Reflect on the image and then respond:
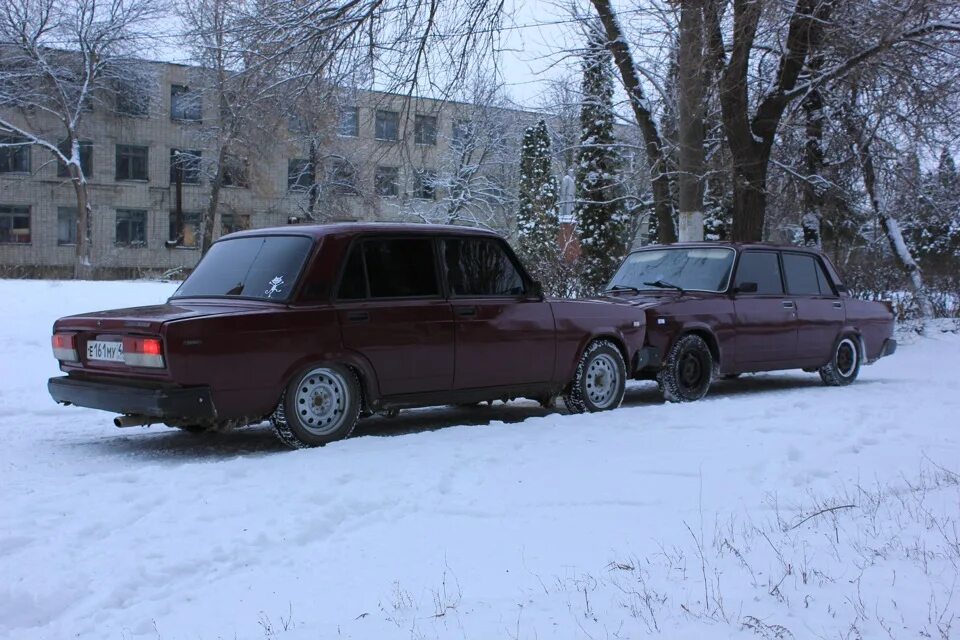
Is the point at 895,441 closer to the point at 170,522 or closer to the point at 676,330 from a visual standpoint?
the point at 676,330

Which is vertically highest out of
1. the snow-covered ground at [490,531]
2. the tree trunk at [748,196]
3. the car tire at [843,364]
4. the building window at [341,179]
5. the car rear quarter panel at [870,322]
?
the building window at [341,179]

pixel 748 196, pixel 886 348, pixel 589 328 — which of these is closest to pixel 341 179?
pixel 748 196

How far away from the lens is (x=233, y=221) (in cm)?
5250

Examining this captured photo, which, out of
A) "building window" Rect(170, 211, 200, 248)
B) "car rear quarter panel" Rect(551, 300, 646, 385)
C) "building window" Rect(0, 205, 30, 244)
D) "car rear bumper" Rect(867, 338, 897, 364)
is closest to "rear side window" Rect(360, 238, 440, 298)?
"car rear quarter panel" Rect(551, 300, 646, 385)

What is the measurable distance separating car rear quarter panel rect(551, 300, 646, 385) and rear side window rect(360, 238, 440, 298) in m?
1.34

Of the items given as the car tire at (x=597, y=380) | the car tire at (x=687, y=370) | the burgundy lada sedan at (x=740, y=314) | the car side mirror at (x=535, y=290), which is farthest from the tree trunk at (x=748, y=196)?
the car side mirror at (x=535, y=290)

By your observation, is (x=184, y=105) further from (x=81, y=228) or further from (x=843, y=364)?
(x=843, y=364)

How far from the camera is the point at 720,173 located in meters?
16.5

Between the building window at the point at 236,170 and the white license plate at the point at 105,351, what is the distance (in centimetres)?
3296

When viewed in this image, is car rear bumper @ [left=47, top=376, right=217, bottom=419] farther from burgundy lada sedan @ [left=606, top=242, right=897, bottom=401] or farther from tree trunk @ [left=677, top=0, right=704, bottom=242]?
tree trunk @ [left=677, top=0, right=704, bottom=242]

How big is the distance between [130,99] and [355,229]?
145 feet

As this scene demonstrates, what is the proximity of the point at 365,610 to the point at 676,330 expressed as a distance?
6345 millimetres

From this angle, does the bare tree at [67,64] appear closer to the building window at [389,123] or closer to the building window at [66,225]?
the building window at [66,225]

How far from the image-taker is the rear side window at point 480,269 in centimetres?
762
